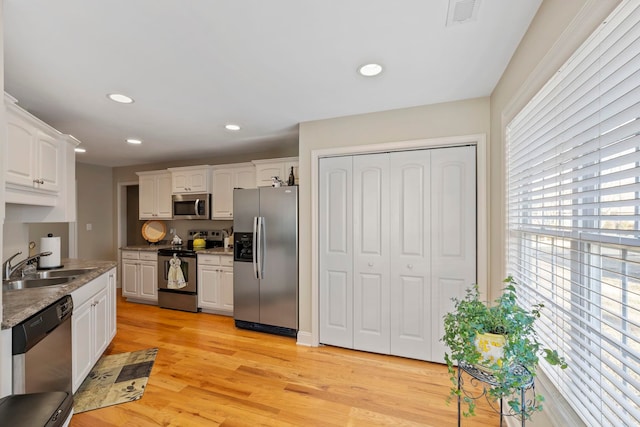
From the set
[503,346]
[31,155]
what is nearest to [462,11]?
[503,346]

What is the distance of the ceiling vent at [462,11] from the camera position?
1288mm

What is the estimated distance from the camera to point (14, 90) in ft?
7.12

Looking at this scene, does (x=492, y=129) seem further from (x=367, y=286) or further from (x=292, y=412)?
(x=292, y=412)

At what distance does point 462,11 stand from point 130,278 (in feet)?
17.6

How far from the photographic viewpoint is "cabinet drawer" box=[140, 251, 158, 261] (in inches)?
170

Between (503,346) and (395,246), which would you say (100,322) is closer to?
(395,246)

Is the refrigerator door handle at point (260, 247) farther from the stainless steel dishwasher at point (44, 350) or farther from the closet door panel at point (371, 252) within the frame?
the stainless steel dishwasher at point (44, 350)

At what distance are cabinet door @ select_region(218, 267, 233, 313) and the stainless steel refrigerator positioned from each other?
0.44 metres

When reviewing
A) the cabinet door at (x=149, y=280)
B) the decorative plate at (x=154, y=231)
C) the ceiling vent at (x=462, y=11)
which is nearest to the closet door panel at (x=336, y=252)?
the ceiling vent at (x=462, y=11)

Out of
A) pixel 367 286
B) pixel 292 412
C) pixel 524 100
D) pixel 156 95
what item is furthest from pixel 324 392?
pixel 156 95

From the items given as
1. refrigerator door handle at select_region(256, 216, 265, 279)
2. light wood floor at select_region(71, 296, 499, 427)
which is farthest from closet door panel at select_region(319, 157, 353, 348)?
refrigerator door handle at select_region(256, 216, 265, 279)

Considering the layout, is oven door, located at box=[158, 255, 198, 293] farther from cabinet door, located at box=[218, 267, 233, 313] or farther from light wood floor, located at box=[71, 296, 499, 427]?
light wood floor, located at box=[71, 296, 499, 427]

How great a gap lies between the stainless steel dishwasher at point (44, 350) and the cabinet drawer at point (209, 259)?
205cm

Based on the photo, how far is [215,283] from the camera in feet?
12.9
